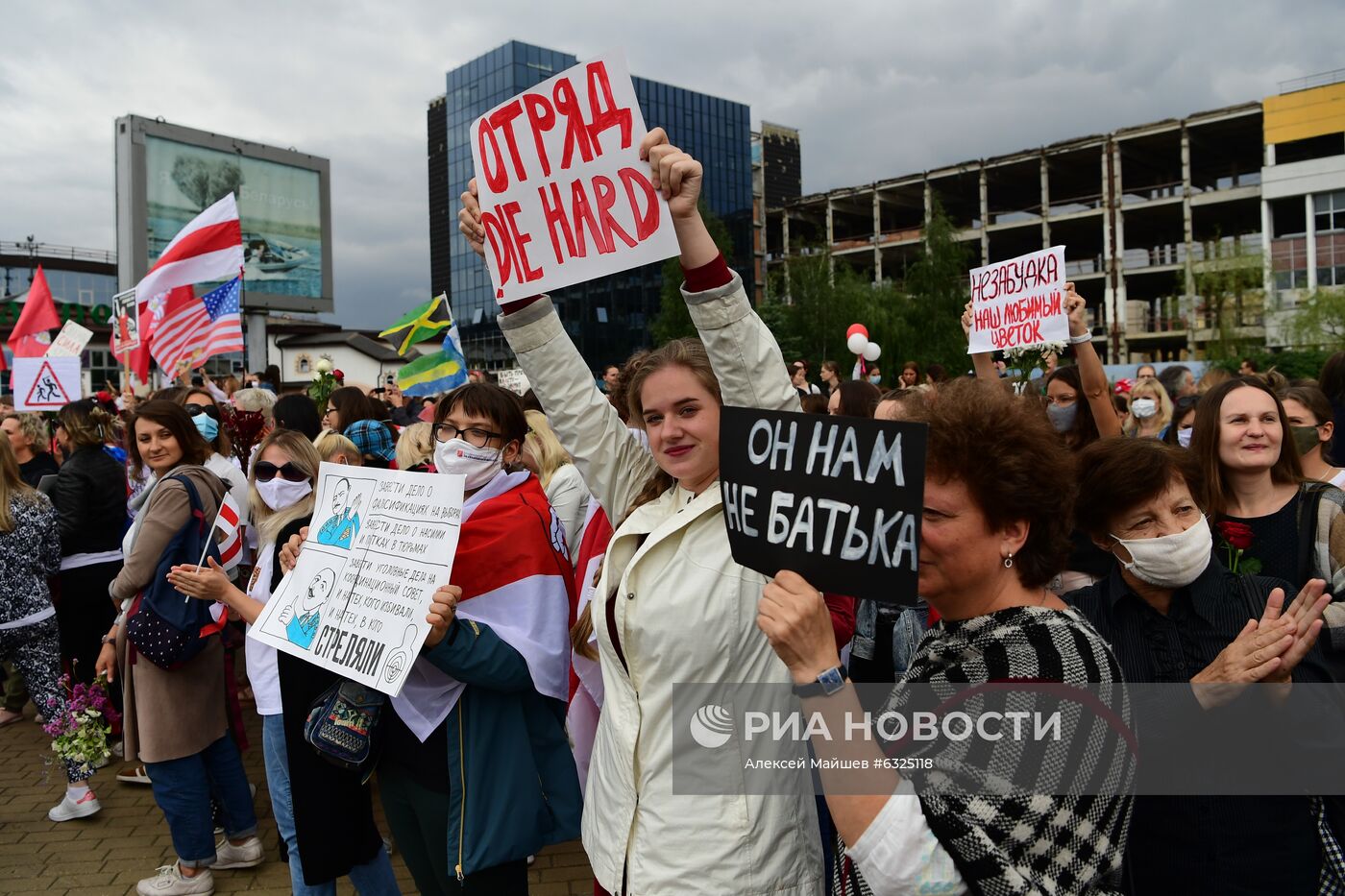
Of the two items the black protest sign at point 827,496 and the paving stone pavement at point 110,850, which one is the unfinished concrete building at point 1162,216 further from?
the black protest sign at point 827,496

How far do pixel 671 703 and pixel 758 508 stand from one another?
25.9 inches

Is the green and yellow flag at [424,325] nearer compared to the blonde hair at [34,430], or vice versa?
the blonde hair at [34,430]

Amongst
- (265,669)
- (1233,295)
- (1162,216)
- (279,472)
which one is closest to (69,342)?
(279,472)

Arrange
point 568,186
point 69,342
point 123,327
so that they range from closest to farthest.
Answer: point 568,186
point 69,342
point 123,327

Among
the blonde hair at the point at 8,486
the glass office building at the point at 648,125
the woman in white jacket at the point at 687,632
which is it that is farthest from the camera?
the glass office building at the point at 648,125

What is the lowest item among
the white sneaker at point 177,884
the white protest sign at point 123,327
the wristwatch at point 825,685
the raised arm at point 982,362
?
the white sneaker at point 177,884

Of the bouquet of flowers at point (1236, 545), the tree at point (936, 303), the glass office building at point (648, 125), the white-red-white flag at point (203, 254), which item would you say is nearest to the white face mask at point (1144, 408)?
the bouquet of flowers at point (1236, 545)

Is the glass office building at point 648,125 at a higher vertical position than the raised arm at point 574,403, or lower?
higher

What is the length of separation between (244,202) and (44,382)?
147 feet

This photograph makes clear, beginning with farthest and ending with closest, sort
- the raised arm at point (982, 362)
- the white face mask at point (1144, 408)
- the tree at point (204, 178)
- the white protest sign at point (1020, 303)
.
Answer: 1. the tree at point (204, 178)
2. the white face mask at point (1144, 408)
3. the white protest sign at point (1020, 303)
4. the raised arm at point (982, 362)

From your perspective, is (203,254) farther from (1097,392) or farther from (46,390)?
(1097,392)

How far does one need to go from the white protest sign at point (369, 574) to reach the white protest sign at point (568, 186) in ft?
2.21

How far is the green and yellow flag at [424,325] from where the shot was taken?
34.6 ft

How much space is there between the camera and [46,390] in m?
10.4
